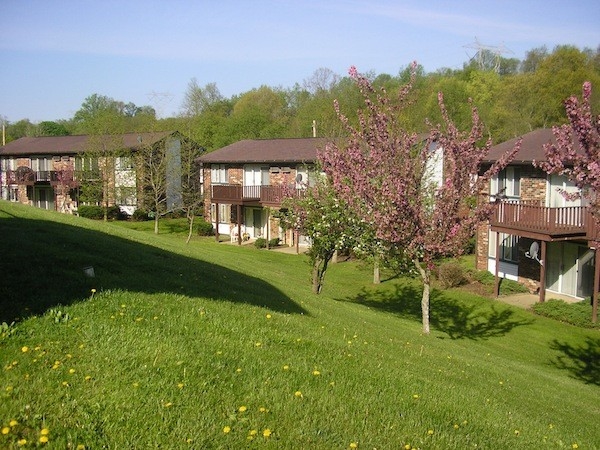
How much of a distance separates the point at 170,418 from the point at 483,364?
8138 mm

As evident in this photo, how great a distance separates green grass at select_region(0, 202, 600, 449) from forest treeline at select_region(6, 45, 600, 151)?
16.4m

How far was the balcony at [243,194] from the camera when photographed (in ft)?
129

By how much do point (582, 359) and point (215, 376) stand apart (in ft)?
46.4

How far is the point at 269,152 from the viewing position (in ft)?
142

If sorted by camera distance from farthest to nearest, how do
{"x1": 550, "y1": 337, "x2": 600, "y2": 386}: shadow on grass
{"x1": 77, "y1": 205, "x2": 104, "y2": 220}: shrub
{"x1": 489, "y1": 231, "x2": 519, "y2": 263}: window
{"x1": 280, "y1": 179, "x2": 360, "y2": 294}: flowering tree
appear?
1. {"x1": 77, "y1": 205, "x2": 104, "y2": 220}: shrub
2. {"x1": 489, "y1": 231, "x2": 519, "y2": 263}: window
3. {"x1": 280, "y1": 179, "x2": 360, "y2": 294}: flowering tree
4. {"x1": 550, "y1": 337, "x2": 600, "y2": 386}: shadow on grass

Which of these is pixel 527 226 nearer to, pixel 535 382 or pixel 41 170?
pixel 535 382

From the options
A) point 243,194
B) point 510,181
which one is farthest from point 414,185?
point 243,194

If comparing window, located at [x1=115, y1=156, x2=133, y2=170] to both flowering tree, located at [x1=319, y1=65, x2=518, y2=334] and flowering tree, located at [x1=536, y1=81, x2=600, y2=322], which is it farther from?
flowering tree, located at [x1=536, y1=81, x2=600, y2=322]

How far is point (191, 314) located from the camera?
28.7 ft

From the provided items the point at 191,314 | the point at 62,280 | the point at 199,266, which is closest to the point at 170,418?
Result: the point at 191,314

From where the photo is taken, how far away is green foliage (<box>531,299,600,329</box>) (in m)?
20.9

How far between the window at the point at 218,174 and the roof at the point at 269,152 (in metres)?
0.78

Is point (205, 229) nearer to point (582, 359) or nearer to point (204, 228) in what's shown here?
point (204, 228)

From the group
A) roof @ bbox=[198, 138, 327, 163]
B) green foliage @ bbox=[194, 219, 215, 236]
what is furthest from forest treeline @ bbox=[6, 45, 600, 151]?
green foliage @ bbox=[194, 219, 215, 236]
